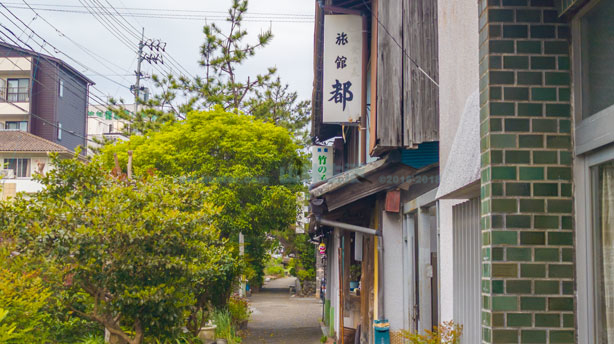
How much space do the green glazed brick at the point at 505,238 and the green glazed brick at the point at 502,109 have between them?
622 millimetres

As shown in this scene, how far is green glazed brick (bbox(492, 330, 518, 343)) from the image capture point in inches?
136

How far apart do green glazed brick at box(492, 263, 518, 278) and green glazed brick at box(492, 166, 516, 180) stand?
446 millimetres

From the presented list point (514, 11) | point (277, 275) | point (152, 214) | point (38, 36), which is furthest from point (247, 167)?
point (277, 275)

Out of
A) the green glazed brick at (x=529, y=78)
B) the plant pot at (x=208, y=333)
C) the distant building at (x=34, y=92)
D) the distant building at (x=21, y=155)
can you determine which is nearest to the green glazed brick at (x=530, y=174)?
the green glazed brick at (x=529, y=78)

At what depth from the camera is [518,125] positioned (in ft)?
11.8

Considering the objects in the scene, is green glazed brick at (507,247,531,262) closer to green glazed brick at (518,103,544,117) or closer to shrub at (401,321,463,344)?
green glazed brick at (518,103,544,117)

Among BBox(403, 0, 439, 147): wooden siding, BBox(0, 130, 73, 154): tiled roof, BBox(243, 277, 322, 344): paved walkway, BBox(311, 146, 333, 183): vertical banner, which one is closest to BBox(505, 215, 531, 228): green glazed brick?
BBox(403, 0, 439, 147): wooden siding

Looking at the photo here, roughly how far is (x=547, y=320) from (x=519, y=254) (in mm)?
352

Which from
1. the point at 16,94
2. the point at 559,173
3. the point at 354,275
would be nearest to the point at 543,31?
the point at 559,173

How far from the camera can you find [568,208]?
3.50 meters

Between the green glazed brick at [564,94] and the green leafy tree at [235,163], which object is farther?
the green leafy tree at [235,163]

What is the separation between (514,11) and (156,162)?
1844 cm

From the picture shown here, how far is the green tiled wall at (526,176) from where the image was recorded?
136 inches

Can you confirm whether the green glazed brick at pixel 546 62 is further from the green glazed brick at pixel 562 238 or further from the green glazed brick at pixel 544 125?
the green glazed brick at pixel 562 238
